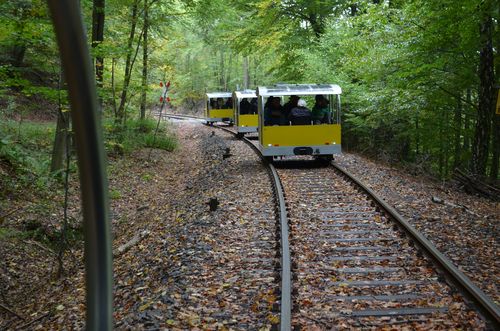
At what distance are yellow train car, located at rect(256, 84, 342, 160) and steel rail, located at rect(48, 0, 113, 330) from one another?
1274 centimetres

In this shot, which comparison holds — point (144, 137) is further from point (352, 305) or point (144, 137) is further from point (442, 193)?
point (352, 305)

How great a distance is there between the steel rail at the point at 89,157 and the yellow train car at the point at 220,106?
38426mm

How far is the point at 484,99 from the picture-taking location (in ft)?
37.8

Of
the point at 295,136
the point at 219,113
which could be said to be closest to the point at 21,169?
the point at 295,136

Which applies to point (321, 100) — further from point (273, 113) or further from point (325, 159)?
point (325, 159)

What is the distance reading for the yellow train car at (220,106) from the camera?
39.8 meters

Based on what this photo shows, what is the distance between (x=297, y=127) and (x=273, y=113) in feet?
2.82

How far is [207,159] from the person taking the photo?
20.1 meters

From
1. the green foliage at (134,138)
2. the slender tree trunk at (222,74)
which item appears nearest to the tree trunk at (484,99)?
the green foliage at (134,138)

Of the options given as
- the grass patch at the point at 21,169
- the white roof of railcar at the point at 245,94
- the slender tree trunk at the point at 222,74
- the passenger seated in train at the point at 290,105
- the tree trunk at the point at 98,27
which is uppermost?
the slender tree trunk at the point at 222,74

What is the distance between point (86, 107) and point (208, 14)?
770 inches

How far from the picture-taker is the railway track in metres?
4.55

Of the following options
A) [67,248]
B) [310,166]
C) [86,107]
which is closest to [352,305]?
[86,107]

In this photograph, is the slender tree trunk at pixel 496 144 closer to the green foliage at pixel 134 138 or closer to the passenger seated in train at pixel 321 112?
the passenger seated in train at pixel 321 112
